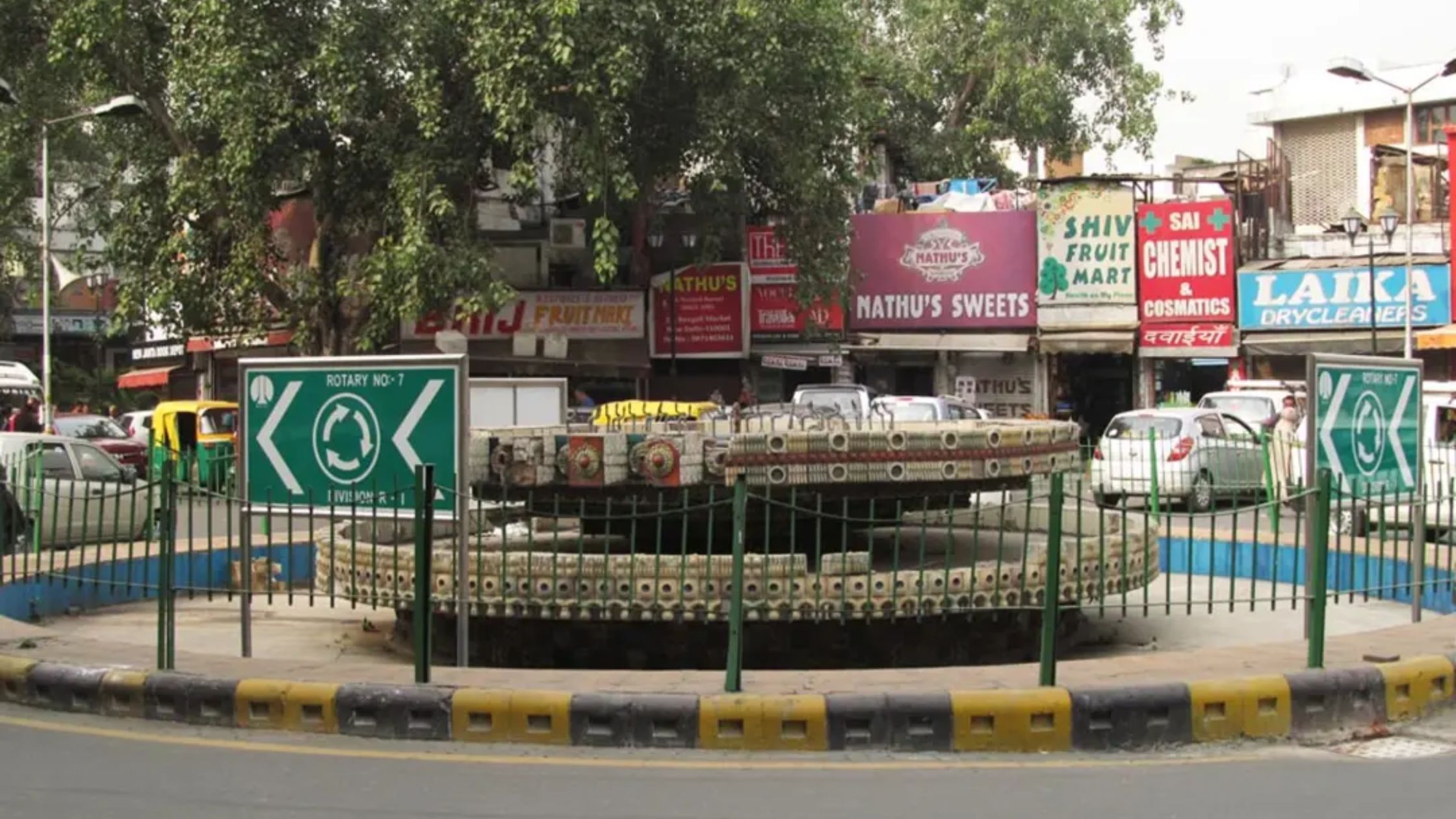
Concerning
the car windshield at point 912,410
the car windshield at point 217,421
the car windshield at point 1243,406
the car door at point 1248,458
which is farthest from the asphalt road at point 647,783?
the car windshield at point 217,421

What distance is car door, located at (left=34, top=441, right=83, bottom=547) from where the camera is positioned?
9.67 m

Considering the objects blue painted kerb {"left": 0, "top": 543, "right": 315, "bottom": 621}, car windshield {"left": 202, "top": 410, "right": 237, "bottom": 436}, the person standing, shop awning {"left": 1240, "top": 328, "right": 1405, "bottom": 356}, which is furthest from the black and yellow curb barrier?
shop awning {"left": 1240, "top": 328, "right": 1405, "bottom": 356}

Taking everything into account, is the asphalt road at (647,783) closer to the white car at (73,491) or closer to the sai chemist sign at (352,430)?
the sai chemist sign at (352,430)

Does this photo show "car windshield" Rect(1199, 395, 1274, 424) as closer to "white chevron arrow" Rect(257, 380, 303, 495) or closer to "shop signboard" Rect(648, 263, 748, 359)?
"shop signboard" Rect(648, 263, 748, 359)

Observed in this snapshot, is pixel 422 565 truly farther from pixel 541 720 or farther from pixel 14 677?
pixel 14 677

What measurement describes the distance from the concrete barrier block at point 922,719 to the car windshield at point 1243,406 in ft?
56.7

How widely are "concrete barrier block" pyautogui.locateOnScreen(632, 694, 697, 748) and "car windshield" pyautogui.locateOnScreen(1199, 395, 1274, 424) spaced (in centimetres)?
1771

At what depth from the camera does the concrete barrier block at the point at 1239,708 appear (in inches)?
259

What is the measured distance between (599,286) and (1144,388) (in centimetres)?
1143

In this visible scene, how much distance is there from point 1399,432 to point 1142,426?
1077 centimetres

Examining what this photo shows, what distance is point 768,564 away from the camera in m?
7.92

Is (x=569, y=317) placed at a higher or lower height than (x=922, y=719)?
higher

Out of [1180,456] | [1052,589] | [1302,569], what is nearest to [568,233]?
[1180,456]

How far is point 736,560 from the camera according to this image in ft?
21.6
